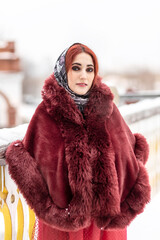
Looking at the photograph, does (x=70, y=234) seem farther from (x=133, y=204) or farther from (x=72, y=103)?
(x=72, y=103)

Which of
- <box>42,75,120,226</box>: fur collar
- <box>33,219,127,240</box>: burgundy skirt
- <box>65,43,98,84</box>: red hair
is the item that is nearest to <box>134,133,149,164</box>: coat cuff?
<box>42,75,120,226</box>: fur collar

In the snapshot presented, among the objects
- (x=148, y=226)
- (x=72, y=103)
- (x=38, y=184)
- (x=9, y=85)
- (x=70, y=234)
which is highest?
(x=72, y=103)

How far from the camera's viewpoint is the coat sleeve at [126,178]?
1038 millimetres

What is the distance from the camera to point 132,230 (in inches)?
73.6

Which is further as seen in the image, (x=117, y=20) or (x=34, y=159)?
(x=117, y=20)

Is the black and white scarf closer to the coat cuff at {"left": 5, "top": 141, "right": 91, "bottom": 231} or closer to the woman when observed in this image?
the woman

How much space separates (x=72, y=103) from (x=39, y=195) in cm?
33

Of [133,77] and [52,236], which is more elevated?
[52,236]

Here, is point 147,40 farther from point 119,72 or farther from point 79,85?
point 79,85

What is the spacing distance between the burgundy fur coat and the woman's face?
0.14 feet

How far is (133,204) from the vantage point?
1054 millimetres

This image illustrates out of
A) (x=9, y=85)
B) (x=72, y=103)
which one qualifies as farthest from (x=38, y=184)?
(x=9, y=85)

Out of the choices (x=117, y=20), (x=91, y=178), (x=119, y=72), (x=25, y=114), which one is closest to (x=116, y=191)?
(x=91, y=178)

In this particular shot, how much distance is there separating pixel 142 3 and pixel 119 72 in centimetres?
349
